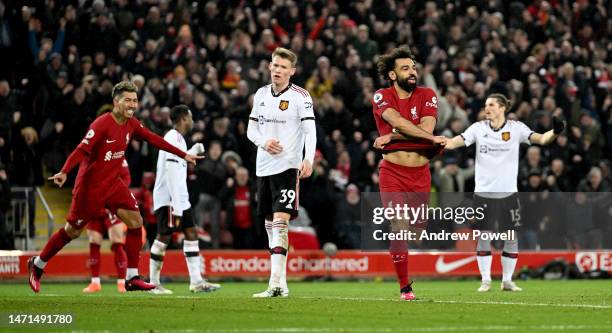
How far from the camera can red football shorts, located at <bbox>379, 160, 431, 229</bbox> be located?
13719 millimetres

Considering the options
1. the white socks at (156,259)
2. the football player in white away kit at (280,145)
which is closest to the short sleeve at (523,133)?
the football player in white away kit at (280,145)

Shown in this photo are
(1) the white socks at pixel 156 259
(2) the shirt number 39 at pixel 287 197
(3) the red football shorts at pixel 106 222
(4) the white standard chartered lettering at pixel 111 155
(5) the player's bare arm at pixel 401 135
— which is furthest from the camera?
(3) the red football shorts at pixel 106 222

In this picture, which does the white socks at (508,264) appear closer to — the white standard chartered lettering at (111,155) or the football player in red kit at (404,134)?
the football player in red kit at (404,134)

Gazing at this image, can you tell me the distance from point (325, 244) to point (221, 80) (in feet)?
16.1

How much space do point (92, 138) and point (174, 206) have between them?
2225mm

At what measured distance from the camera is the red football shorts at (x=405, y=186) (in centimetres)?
1372

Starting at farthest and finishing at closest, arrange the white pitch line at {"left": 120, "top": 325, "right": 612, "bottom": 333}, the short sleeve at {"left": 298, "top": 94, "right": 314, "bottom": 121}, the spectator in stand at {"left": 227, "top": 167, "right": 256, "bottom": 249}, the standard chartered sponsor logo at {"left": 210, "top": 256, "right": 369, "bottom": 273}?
the spectator in stand at {"left": 227, "top": 167, "right": 256, "bottom": 249} < the standard chartered sponsor logo at {"left": 210, "top": 256, "right": 369, "bottom": 273} < the short sleeve at {"left": 298, "top": 94, "right": 314, "bottom": 121} < the white pitch line at {"left": 120, "top": 325, "right": 612, "bottom": 333}

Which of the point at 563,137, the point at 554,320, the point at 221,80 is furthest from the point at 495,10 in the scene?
the point at 554,320

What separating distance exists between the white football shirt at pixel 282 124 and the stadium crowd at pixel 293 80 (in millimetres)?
8671

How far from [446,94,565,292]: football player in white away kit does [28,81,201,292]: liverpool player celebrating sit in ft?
16.1

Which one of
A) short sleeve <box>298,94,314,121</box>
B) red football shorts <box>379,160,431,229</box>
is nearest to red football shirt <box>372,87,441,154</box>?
red football shorts <box>379,160,431,229</box>

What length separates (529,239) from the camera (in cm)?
2442

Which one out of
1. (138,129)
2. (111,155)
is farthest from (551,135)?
(111,155)

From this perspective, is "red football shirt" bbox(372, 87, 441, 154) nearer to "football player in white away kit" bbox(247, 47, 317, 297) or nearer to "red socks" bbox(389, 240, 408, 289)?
"football player in white away kit" bbox(247, 47, 317, 297)
